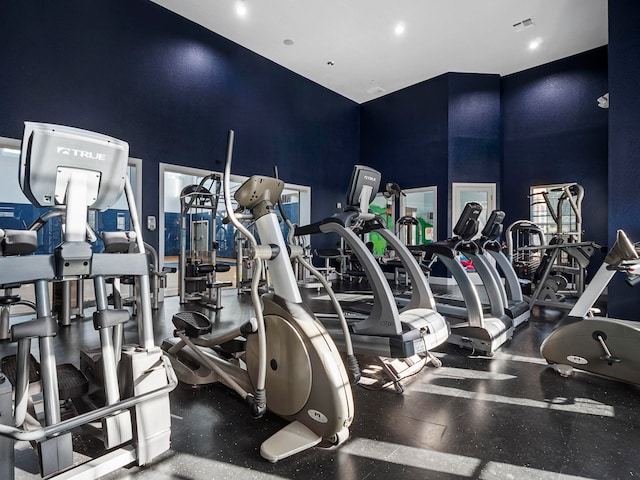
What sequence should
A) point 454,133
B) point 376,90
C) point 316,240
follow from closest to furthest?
point 454,133
point 316,240
point 376,90

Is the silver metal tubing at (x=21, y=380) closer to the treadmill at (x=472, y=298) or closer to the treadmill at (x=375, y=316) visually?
the treadmill at (x=375, y=316)

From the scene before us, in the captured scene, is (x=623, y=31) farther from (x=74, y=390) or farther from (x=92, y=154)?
(x=74, y=390)

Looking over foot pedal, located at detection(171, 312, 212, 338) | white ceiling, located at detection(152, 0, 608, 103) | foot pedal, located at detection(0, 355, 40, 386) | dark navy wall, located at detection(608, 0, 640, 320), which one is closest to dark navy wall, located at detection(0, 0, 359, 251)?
white ceiling, located at detection(152, 0, 608, 103)

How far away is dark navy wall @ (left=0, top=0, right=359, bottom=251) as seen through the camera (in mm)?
4539

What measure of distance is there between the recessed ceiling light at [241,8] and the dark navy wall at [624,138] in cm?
503

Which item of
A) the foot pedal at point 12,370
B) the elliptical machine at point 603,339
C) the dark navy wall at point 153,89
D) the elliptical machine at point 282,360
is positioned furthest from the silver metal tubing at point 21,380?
the dark navy wall at point 153,89

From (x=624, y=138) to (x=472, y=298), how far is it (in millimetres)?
2874

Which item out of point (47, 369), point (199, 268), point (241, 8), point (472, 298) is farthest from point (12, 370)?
point (241, 8)

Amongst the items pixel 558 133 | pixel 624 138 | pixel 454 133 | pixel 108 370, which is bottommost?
pixel 108 370

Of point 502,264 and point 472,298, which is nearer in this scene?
point 472,298

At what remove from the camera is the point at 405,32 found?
6527 millimetres

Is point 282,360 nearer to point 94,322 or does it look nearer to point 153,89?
point 94,322

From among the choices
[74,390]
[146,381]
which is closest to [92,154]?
[146,381]

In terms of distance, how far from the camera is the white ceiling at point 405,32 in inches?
227
